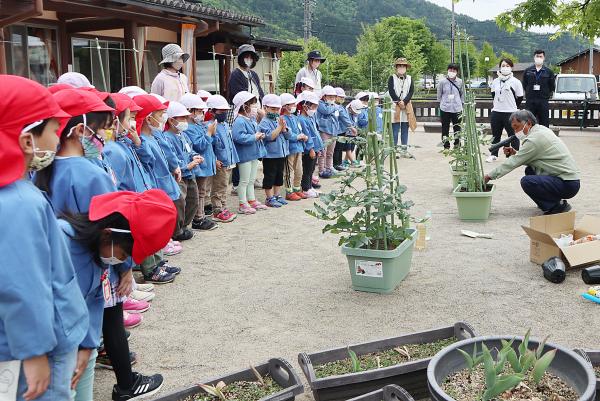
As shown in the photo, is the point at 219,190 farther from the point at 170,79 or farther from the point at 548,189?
the point at 548,189

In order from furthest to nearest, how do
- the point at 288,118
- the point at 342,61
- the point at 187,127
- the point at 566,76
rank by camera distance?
the point at 342,61 < the point at 566,76 < the point at 288,118 < the point at 187,127

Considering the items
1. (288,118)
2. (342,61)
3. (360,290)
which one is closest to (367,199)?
(360,290)

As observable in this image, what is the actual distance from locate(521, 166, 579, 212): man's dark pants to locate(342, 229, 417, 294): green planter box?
2759 millimetres

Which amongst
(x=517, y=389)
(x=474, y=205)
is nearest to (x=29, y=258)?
(x=517, y=389)

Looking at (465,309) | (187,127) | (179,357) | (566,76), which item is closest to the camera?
(179,357)

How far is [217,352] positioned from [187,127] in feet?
10.5

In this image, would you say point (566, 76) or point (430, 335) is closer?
point (430, 335)

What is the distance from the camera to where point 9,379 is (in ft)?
6.46

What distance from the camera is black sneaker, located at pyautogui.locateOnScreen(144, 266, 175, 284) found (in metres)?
5.14

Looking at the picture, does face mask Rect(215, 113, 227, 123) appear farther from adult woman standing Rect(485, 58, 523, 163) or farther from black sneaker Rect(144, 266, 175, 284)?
adult woman standing Rect(485, 58, 523, 163)

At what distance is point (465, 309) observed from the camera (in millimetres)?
4469

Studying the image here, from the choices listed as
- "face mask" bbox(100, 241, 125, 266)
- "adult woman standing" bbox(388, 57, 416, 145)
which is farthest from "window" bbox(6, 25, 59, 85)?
"face mask" bbox(100, 241, 125, 266)

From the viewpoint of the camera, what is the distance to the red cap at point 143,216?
2416 millimetres

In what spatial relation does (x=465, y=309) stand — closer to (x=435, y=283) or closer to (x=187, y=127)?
(x=435, y=283)
